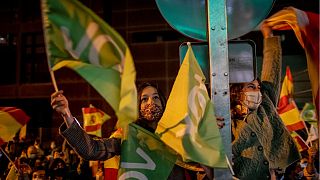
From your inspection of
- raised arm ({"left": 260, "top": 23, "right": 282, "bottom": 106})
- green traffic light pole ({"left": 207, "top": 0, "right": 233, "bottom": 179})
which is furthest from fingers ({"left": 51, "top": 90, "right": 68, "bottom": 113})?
raised arm ({"left": 260, "top": 23, "right": 282, "bottom": 106})

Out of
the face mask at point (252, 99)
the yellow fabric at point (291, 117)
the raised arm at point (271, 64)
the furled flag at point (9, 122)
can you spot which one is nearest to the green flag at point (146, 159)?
the face mask at point (252, 99)

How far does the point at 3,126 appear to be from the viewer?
5934 mm

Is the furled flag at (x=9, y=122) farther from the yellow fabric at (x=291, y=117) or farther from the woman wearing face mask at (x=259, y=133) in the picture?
the yellow fabric at (x=291, y=117)

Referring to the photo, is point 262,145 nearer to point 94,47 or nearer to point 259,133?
point 259,133

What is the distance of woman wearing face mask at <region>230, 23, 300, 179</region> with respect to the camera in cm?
374

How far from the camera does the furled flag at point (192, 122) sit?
9.57 ft

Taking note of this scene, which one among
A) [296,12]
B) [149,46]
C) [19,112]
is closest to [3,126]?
[19,112]

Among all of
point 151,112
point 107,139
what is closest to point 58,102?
point 107,139

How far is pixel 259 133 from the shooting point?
380cm

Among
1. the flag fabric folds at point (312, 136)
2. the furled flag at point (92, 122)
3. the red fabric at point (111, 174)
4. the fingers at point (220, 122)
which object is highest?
the fingers at point (220, 122)

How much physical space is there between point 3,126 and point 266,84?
347cm

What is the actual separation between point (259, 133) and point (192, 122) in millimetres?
978

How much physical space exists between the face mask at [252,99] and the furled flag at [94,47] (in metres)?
1.51

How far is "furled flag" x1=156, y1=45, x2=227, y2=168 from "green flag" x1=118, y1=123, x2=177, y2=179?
0.26 metres
